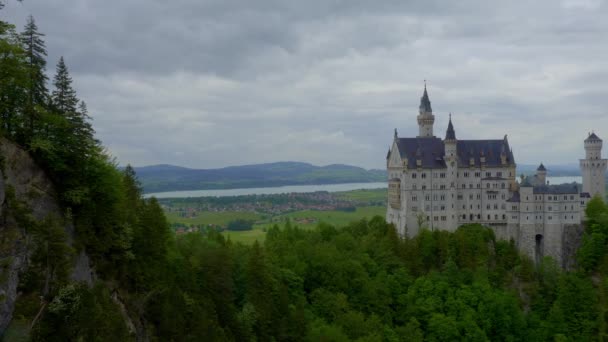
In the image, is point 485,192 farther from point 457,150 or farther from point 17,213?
point 17,213

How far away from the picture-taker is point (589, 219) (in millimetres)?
90562

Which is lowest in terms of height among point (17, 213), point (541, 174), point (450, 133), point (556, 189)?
point (17, 213)

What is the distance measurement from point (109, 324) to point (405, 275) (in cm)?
5721

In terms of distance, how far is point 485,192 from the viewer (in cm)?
9538

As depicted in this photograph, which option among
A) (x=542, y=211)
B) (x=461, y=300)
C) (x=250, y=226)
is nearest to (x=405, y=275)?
(x=461, y=300)

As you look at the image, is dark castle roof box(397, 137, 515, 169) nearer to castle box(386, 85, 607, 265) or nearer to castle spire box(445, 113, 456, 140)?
castle box(386, 85, 607, 265)

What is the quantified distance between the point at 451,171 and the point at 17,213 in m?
75.8

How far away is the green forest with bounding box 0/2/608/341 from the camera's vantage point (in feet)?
107

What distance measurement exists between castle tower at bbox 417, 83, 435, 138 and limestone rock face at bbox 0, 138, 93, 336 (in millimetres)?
79174

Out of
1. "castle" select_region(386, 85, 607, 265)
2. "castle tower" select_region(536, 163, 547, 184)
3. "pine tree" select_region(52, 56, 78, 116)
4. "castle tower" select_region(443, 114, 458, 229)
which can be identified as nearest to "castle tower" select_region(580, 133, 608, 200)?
"castle" select_region(386, 85, 607, 265)

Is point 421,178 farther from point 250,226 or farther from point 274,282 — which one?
point 250,226

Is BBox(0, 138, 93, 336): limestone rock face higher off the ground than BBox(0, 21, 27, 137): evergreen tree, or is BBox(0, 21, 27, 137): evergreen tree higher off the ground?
BBox(0, 21, 27, 137): evergreen tree

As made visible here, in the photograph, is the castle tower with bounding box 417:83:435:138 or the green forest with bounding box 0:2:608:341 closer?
the green forest with bounding box 0:2:608:341

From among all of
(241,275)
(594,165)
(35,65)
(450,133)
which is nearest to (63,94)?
(35,65)
